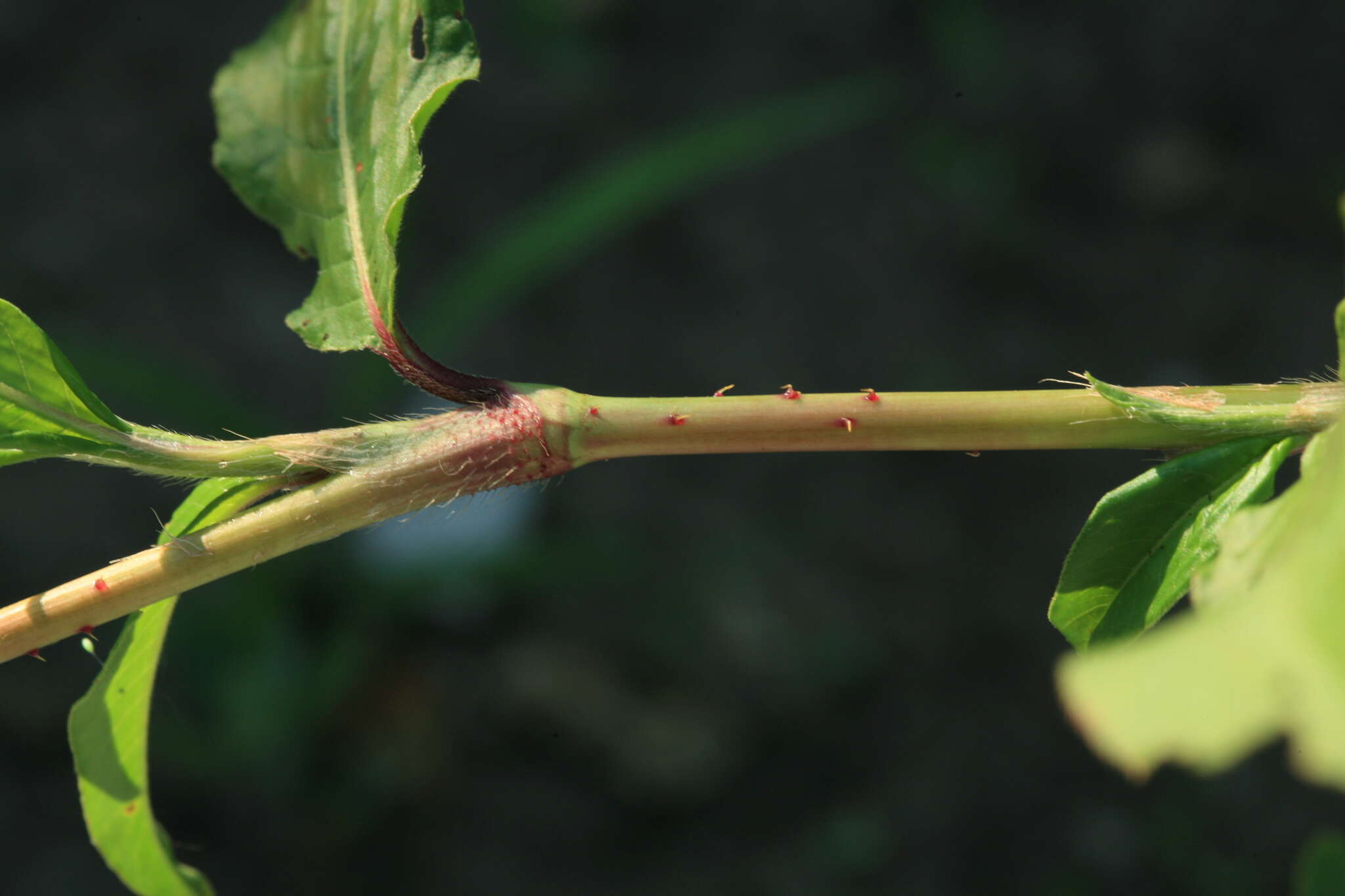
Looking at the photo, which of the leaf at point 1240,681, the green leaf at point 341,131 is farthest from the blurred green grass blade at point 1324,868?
the green leaf at point 341,131

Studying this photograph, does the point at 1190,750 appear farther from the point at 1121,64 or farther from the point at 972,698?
the point at 1121,64

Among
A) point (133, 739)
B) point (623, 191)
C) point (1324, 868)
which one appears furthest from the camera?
point (623, 191)

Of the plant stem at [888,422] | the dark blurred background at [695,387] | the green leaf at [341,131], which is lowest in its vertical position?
the dark blurred background at [695,387]

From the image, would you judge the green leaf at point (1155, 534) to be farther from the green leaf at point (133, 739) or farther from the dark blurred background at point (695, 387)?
the dark blurred background at point (695, 387)

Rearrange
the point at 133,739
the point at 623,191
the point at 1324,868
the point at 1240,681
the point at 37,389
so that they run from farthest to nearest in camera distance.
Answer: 1. the point at 623,191
2. the point at 1324,868
3. the point at 133,739
4. the point at 37,389
5. the point at 1240,681

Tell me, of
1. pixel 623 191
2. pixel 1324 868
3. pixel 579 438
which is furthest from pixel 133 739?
pixel 623 191

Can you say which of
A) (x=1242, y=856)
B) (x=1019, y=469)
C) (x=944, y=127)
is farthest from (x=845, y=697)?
(x=944, y=127)

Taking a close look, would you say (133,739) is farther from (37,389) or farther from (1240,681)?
(1240,681)
